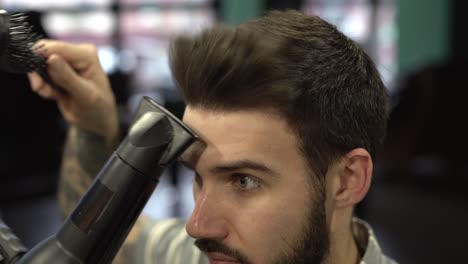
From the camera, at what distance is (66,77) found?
125 centimetres

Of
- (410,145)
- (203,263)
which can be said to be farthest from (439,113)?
(203,263)

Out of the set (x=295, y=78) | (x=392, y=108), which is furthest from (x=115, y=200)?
(x=392, y=108)

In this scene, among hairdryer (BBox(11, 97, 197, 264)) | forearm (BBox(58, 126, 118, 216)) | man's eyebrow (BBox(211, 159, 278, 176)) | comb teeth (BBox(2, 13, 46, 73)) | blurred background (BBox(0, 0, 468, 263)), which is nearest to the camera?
hairdryer (BBox(11, 97, 197, 264))

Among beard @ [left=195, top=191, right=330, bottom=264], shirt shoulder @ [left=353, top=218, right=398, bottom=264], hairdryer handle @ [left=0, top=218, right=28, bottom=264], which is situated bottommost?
shirt shoulder @ [left=353, top=218, right=398, bottom=264]

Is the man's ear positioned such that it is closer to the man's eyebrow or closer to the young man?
the young man

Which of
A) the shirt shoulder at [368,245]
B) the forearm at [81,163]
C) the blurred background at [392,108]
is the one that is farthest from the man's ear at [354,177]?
the forearm at [81,163]

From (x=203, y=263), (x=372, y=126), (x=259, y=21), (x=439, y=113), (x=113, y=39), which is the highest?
(x=259, y=21)

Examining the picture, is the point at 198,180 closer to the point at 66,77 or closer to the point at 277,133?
the point at 277,133

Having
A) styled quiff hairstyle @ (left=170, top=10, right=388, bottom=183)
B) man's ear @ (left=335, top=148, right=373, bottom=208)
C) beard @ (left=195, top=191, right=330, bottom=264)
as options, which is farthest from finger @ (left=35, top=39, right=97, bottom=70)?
man's ear @ (left=335, top=148, right=373, bottom=208)

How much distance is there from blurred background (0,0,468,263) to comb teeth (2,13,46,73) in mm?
315

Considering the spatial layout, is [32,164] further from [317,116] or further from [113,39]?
[317,116]

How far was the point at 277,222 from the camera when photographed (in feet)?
3.48

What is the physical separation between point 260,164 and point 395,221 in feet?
12.1

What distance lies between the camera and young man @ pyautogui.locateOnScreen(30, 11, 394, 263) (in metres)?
1.04
